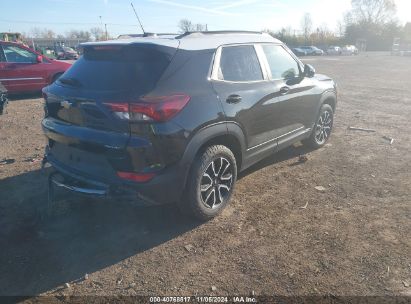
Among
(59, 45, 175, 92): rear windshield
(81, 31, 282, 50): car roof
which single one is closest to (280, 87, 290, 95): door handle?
(81, 31, 282, 50): car roof

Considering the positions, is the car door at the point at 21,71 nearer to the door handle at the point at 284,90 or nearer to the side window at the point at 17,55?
the side window at the point at 17,55

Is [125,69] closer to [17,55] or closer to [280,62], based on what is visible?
[280,62]

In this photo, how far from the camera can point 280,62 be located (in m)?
4.72

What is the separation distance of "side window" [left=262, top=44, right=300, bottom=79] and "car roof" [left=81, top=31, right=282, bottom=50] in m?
0.17

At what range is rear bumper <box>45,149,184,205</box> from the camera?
10.0 feet

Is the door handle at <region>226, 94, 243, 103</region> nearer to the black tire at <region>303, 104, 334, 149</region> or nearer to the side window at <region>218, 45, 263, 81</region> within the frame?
the side window at <region>218, 45, 263, 81</region>

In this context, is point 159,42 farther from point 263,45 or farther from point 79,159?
point 263,45

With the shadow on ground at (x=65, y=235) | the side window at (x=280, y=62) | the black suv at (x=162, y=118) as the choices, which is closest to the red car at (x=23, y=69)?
the shadow on ground at (x=65, y=235)

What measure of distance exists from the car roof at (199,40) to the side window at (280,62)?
0.17 metres

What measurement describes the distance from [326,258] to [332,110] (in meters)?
3.71

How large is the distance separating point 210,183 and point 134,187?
3.06ft

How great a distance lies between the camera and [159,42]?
3275 millimetres

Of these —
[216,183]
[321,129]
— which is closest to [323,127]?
[321,129]

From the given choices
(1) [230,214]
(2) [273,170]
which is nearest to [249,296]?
(1) [230,214]
